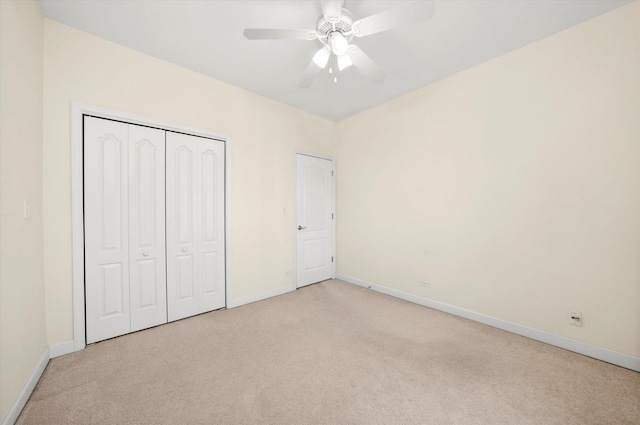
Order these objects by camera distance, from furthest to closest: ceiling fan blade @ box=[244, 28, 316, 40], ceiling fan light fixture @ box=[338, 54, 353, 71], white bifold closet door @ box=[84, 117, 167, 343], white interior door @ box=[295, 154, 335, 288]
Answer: white interior door @ box=[295, 154, 335, 288] < white bifold closet door @ box=[84, 117, 167, 343] < ceiling fan light fixture @ box=[338, 54, 353, 71] < ceiling fan blade @ box=[244, 28, 316, 40]

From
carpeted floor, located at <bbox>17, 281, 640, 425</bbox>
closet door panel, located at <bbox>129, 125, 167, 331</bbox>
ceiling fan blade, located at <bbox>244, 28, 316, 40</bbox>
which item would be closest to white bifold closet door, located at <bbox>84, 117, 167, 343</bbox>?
closet door panel, located at <bbox>129, 125, 167, 331</bbox>

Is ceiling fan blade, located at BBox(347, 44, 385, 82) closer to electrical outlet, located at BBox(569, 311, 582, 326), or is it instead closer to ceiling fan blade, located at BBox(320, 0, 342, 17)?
ceiling fan blade, located at BBox(320, 0, 342, 17)

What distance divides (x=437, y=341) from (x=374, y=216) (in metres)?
1.88

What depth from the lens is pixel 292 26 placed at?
211 centimetres

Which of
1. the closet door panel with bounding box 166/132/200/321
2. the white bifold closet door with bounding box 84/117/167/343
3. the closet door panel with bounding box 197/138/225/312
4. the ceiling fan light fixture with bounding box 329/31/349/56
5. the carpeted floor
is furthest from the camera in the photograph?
the closet door panel with bounding box 197/138/225/312

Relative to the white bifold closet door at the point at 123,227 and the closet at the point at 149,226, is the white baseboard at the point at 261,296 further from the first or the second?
the white bifold closet door at the point at 123,227

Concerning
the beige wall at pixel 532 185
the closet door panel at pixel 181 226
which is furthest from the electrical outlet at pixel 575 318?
the closet door panel at pixel 181 226

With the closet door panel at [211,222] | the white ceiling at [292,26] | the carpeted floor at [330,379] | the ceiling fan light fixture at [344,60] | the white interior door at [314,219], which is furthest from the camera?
the white interior door at [314,219]

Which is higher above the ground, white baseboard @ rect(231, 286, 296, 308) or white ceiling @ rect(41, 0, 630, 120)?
white ceiling @ rect(41, 0, 630, 120)

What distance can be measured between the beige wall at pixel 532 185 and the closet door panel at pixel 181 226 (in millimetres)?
2587

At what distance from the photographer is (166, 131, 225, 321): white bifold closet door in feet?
8.80

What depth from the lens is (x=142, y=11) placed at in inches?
76.9

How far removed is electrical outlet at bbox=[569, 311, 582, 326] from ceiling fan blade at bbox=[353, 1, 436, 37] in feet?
8.70

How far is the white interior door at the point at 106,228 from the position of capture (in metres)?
2.21
